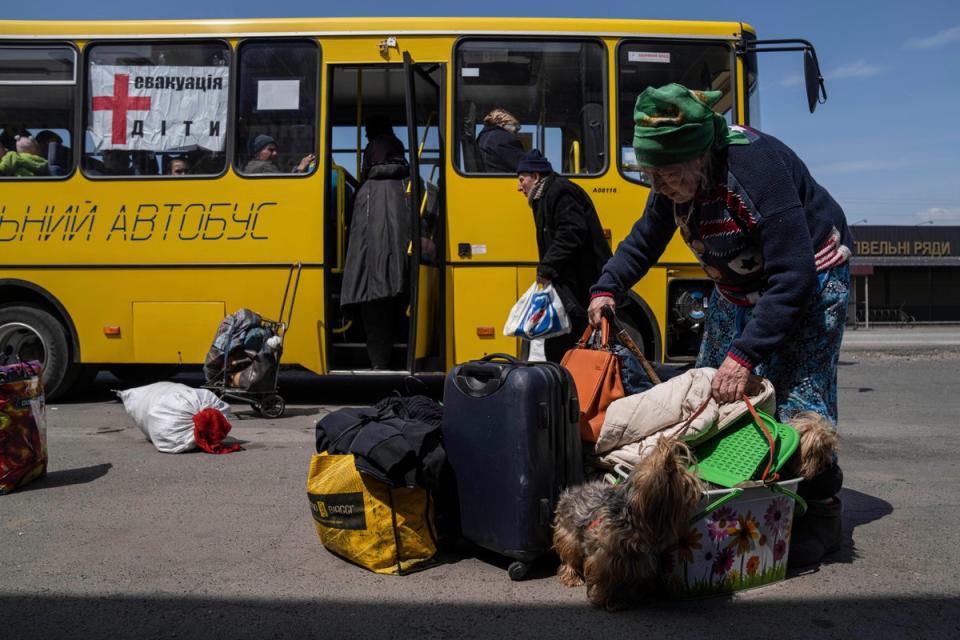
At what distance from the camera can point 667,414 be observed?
2920mm

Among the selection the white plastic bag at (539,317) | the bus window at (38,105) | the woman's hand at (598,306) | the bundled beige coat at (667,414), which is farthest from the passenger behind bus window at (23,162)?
the bundled beige coat at (667,414)

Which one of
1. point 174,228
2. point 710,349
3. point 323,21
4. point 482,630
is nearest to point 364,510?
point 482,630

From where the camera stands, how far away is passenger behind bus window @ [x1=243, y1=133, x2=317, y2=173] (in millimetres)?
7277

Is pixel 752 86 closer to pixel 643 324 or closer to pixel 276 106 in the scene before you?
pixel 643 324

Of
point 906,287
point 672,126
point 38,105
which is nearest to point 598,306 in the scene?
point 672,126

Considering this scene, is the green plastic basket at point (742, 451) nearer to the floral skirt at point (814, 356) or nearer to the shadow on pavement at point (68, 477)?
the floral skirt at point (814, 356)

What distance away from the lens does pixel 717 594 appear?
291cm

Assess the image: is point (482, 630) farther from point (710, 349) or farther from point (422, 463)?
point (710, 349)

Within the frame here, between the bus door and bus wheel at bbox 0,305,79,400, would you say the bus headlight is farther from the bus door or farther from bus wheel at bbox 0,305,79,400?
bus wheel at bbox 0,305,79,400

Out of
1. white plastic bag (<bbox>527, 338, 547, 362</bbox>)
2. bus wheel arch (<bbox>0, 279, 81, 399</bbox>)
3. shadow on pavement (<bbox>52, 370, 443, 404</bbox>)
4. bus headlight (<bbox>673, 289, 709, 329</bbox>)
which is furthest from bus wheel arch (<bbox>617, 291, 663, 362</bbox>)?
bus wheel arch (<bbox>0, 279, 81, 399</bbox>)

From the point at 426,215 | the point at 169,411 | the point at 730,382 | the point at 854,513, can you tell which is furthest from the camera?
the point at 426,215

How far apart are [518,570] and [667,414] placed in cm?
81

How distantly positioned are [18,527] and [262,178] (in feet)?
13.4

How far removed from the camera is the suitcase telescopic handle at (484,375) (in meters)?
3.10
